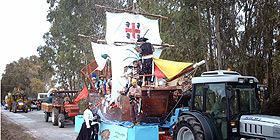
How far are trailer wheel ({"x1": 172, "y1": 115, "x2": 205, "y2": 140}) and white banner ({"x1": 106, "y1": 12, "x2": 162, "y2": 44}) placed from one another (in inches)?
350

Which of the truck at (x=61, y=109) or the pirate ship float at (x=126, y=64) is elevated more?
the pirate ship float at (x=126, y=64)

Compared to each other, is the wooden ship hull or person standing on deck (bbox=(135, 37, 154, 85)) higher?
person standing on deck (bbox=(135, 37, 154, 85))

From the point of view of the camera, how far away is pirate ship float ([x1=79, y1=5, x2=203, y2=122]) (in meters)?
8.62

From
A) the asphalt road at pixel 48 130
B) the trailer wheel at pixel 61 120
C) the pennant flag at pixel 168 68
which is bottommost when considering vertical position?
the asphalt road at pixel 48 130

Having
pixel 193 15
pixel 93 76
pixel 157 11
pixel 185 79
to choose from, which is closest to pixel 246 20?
pixel 193 15

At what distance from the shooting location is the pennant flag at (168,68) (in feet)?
28.0

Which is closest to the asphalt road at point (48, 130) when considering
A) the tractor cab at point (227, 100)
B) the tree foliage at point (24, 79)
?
the tractor cab at point (227, 100)

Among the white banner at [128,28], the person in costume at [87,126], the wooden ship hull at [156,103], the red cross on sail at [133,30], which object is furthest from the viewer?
the red cross on sail at [133,30]

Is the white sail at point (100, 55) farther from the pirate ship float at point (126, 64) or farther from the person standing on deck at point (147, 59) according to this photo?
the person standing on deck at point (147, 59)

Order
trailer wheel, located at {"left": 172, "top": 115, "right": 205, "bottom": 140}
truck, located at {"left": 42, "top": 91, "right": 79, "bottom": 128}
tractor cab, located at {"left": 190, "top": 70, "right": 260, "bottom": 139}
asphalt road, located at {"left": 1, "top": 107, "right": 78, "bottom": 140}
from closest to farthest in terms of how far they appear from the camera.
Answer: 1. tractor cab, located at {"left": 190, "top": 70, "right": 260, "bottom": 139}
2. trailer wheel, located at {"left": 172, "top": 115, "right": 205, "bottom": 140}
3. asphalt road, located at {"left": 1, "top": 107, "right": 78, "bottom": 140}
4. truck, located at {"left": 42, "top": 91, "right": 79, "bottom": 128}

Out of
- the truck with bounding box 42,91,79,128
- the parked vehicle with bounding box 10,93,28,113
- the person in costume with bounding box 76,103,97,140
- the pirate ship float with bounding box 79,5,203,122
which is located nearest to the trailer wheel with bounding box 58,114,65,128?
the truck with bounding box 42,91,79,128

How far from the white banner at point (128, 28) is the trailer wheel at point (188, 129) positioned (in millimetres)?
8881

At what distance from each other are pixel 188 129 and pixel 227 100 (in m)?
1.28

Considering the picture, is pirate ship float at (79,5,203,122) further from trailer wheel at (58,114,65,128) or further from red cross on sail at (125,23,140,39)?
trailer wheel at (58,114,65,128)
